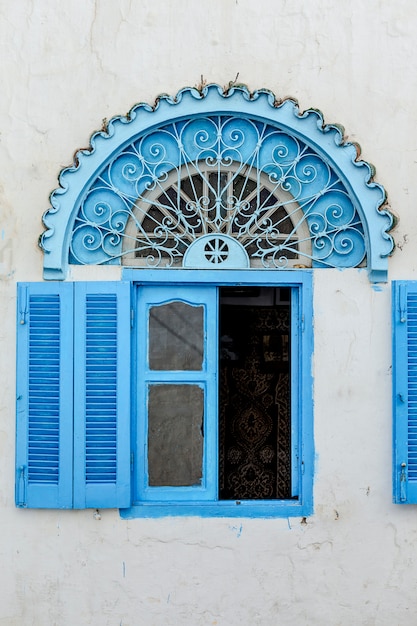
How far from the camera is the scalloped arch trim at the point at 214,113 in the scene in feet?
12.7

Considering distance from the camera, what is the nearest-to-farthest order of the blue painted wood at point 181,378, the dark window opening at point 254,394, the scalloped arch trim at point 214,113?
the scalloped arch trim at point 214,113 < the blue painted wood at point 181,378 < the dark window opening at point 254,394

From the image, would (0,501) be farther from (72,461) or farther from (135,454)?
(135,454)

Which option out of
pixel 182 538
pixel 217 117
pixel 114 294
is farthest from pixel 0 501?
pixel 217 117

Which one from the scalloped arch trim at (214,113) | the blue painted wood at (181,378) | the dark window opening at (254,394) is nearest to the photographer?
the scalloped arch trim at (214,113)

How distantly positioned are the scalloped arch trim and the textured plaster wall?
0.11 m

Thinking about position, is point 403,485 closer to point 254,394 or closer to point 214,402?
point 214,402

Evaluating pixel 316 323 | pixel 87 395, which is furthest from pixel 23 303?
pixel 316 323

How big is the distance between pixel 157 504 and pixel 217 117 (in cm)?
207

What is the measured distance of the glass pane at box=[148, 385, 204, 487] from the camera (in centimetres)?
402

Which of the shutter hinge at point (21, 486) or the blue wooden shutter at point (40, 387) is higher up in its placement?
the blue wooden shutter at point (40, 387)

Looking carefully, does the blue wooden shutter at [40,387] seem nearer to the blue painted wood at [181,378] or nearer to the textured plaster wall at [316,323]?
the textured plaster wall at [316,323]

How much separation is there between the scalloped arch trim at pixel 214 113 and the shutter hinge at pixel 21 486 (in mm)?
1019

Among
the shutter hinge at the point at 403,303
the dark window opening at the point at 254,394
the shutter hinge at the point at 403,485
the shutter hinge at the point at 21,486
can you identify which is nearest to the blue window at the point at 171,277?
the shutter hinge at the point at 21,486

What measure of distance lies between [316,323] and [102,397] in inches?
46.8
